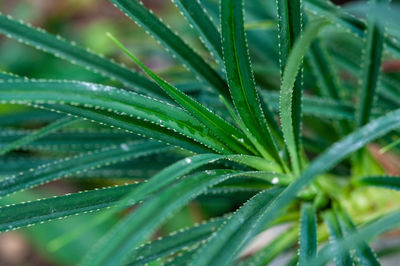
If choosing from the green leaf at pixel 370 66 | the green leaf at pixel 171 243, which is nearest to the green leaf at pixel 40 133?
the green leaf at pixel 171 243

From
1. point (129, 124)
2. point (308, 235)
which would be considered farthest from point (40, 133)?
point (308, 235)

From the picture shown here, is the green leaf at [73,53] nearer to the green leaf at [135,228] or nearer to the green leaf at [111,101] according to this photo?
the green leaf at [111,101]

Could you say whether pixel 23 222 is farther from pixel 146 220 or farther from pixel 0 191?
pixel 146 220

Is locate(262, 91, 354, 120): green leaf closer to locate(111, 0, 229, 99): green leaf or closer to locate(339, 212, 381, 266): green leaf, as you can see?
locate(111, 0, 229, 99): green leaf

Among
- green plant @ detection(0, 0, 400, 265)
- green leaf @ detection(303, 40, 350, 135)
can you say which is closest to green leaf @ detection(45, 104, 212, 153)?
green plant @ detection(0, 0, 400, 265)

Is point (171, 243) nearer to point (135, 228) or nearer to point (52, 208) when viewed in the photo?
point (52, 208)

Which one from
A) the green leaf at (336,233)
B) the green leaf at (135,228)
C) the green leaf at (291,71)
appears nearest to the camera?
the green leaf at (135,228)

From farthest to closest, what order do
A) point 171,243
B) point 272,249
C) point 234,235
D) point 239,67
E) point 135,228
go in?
point 272,249, point 171,243, point 239,67, point 234,235, point 135,228

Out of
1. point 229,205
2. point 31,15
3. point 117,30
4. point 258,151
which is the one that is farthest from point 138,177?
point 31,15
